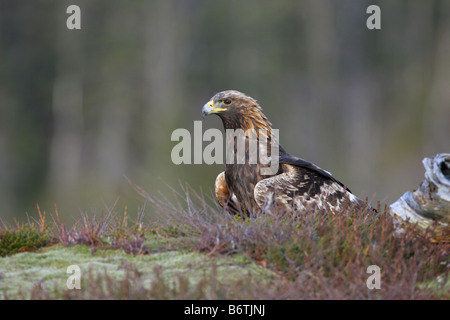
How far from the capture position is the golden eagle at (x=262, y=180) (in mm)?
7484

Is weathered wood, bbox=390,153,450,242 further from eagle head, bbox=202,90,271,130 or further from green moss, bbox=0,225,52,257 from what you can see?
green moss, bbox=0,225,52,257

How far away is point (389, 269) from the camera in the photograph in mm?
5344

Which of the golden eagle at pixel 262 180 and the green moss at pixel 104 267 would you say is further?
the golden eagle at pixel 262 180

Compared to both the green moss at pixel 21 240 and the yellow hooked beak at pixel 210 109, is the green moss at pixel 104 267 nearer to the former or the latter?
the green moss at pixel 21 240

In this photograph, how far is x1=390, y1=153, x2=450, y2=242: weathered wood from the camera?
589 centimetres

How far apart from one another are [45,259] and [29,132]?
24.6 m

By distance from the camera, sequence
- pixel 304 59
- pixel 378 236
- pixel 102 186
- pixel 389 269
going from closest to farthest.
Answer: pixel 389 269, pixel 378 236, pixel 102 186, pixel 304 59

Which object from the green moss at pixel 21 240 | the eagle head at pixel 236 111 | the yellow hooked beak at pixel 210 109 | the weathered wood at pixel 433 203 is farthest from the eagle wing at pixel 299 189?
the green moss at pixel 21 240

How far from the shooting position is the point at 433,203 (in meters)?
5.98

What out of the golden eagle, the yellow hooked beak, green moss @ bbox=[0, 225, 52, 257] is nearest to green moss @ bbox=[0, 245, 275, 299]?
green moss @ bbox=[0, 225, 52, 257]

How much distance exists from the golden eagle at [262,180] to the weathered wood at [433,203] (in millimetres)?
1247

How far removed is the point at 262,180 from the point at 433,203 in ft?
7.49
